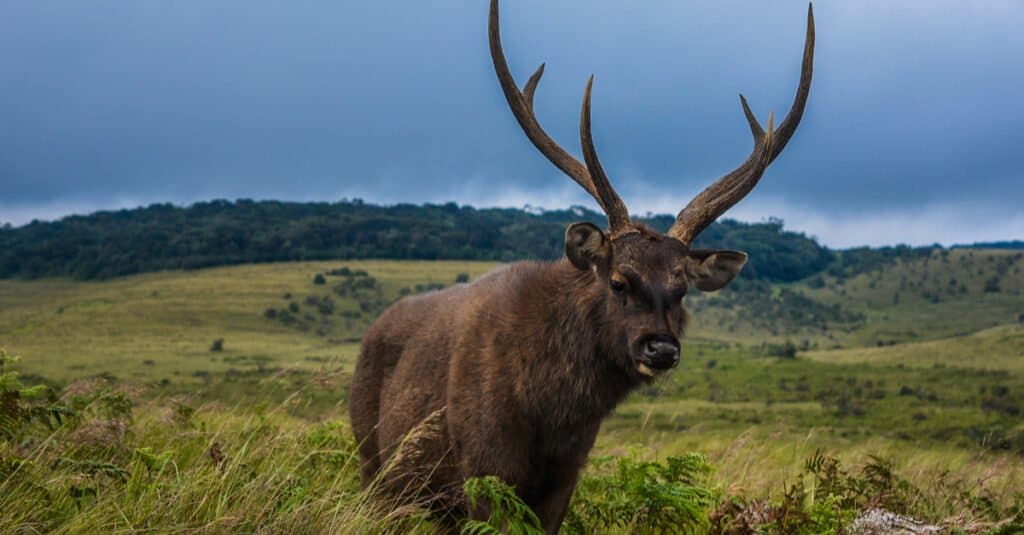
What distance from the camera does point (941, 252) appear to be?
386 ft

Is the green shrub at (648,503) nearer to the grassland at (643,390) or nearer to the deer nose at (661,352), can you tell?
the grassland at (643,390)

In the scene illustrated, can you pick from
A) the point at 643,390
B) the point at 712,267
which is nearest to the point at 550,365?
the point at 643,390

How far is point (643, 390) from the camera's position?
503 centimetres

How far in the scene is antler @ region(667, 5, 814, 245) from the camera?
5156mm

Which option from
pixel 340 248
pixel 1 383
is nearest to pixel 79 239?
pixel 340 248

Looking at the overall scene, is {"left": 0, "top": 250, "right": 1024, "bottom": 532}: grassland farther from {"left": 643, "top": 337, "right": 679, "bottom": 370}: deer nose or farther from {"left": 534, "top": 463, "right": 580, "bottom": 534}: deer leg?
{"left": 643, "top": 337, "right": 679, "bottom": 370}: deer nose

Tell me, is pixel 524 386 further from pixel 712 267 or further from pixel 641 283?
pixel 712 267

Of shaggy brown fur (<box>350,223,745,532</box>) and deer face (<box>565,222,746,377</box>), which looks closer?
deer face (<box>565,222,746,377</box>)

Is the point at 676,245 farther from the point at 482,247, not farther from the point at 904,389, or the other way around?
the point at 482,247

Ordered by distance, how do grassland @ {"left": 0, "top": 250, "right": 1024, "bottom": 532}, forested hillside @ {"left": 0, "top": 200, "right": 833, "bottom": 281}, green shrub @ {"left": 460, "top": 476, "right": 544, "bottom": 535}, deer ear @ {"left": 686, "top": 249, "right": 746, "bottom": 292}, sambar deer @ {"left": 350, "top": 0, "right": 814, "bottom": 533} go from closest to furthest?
green shrub @ {"left": 460, "top": 476, "right": 544, "bottom": 535}, sambar deer @ {"left": 350, "top": 0, "right": 814, "bottom": 533}, deer ear @ {"left": 686, "top": 249, "right": 746, "bottom": 292}, grassland @ {"left": 0, "top": 250, "right": 1024, "bottom": 532}, forested hillside @ {"left": 0, "top": 200, "right": 833, "bottom": 281}

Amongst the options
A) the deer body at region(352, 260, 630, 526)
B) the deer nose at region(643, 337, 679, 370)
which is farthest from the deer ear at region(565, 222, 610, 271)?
the deer nose at region(643, 337, 679, 370)

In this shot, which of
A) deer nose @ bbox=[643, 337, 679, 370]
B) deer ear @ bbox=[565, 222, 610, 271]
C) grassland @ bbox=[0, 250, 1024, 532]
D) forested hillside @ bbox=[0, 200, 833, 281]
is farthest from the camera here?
forested hillside @ bbox=[0, 200, 833, 281]

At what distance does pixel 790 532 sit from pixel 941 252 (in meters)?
127

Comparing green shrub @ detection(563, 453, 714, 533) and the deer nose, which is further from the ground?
the deer nose
